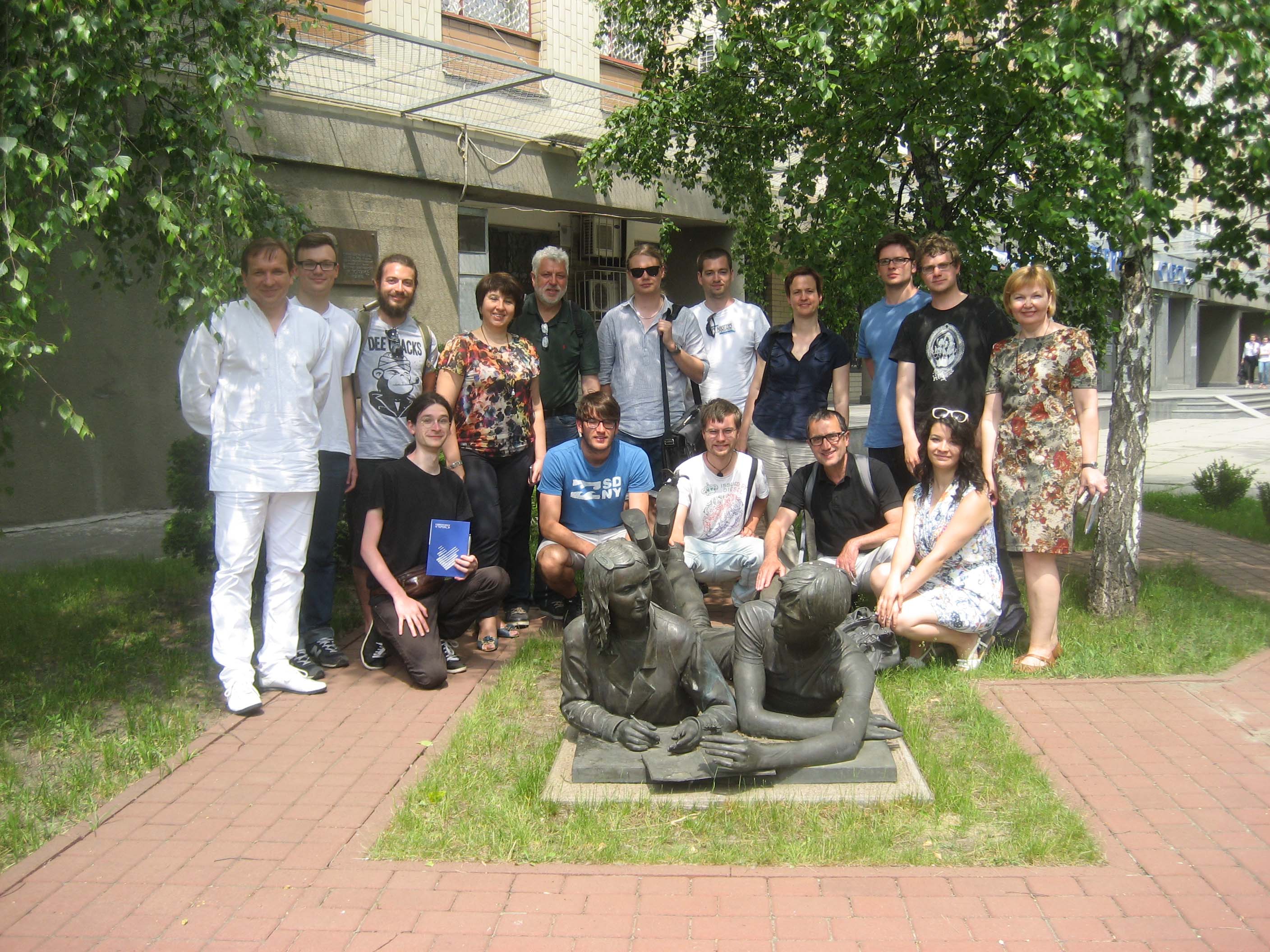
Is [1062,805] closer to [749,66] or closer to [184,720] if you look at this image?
[184,720]

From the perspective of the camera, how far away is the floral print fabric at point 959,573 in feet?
17.3

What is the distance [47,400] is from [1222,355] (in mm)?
43098

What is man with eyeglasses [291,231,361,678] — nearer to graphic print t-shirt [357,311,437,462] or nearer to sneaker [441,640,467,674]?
graphic print t-shirt [357,311,437,462]

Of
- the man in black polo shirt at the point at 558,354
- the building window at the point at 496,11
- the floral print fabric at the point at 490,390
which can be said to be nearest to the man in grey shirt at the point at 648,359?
the man in black polo shirt at the point at 558,354

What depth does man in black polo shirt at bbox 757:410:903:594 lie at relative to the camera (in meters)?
Result: 5.55

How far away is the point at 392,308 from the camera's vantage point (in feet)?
18.6

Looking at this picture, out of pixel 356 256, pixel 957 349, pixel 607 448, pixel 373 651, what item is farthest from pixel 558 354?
pixel 356 256

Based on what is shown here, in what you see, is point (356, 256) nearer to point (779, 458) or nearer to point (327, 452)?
point (327, 452)

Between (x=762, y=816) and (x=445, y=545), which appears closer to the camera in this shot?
(x=762, y=816)

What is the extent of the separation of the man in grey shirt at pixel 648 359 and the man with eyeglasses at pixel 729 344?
0.21 ft

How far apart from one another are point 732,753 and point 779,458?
2803 mm

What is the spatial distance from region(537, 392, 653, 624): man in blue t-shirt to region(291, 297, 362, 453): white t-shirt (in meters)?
1.09

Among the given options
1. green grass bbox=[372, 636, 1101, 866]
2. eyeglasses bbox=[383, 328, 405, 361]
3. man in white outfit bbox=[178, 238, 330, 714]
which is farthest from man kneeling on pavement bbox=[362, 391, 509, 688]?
green grass bbox=[372, 636, 1101, 866]

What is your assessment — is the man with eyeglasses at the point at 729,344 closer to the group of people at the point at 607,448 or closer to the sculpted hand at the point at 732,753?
the group of people at the point at 607,448
